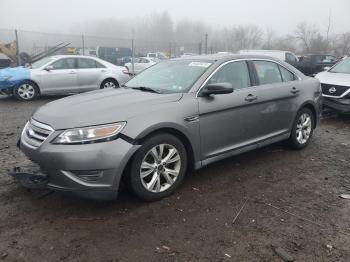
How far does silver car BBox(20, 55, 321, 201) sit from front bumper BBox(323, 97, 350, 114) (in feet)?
9.71

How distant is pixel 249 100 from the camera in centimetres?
467

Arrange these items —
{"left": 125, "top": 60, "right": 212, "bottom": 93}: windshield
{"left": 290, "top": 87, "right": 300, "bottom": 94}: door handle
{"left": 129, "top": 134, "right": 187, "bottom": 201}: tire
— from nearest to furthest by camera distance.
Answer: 1. {"left": 129, "top": 134, "right": 187, "bottom": 201}: tire
2. {"left": 125, "top": 60, "right": 212, "bottom": 93}: windshield
3. {"left": 290, "top": 87, "right": 300, "bottom": 94}: door handle

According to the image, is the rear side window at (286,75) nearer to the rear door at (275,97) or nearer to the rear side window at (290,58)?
the rear door at (275,97)

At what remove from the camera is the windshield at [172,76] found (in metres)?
4.36

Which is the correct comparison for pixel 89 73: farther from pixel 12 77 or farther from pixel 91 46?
pixel 91 46

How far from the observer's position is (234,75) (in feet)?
15.4

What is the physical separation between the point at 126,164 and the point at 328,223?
2074mm

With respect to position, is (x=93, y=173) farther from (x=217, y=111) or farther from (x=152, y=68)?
(x=152, y=68)

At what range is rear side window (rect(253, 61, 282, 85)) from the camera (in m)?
5.03

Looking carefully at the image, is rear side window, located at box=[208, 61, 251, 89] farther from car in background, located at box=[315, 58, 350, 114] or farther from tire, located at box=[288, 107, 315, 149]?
car in background, located at box=[315, 58, 350, 114]

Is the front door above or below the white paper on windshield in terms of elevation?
below

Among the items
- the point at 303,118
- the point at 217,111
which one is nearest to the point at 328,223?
the point at 217,111

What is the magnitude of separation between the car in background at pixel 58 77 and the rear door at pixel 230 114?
7561mm

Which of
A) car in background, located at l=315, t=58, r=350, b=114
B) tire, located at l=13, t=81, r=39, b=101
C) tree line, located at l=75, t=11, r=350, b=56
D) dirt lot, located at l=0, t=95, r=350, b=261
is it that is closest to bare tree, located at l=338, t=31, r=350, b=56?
tree line, located at l=75, t=11, r=350, b=56
